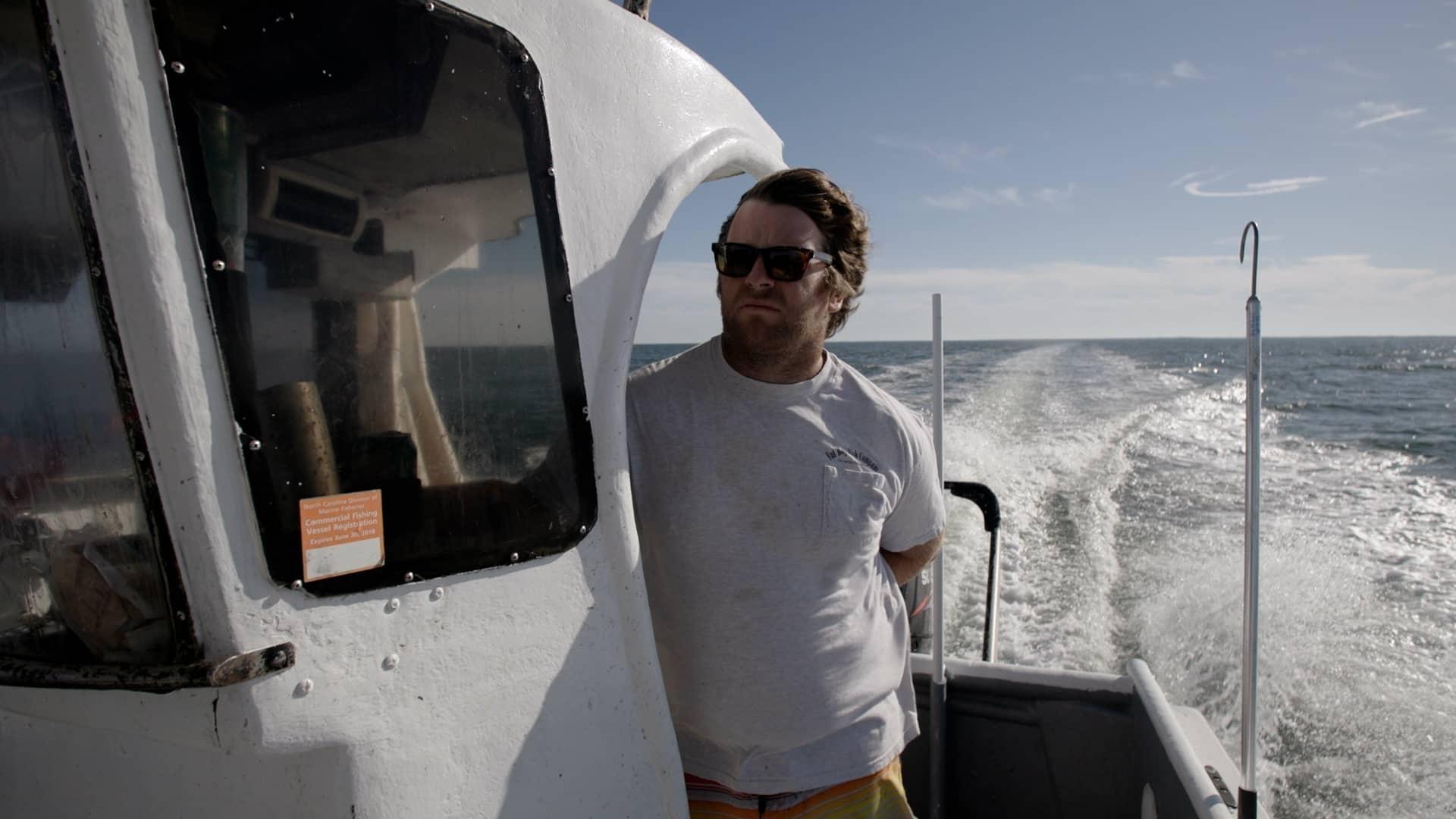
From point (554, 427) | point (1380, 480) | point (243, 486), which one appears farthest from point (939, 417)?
point (1380, 480)

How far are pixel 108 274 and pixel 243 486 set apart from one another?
26cm

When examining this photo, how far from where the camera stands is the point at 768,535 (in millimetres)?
1618

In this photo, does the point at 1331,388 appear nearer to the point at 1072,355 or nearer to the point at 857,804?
the point at 1072,355

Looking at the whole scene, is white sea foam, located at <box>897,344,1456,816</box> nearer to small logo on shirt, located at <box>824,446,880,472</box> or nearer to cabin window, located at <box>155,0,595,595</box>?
small logo on shirt, located at <box>824,446,880,472</box>

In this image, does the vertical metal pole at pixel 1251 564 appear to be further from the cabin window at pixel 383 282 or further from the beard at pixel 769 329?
the cabin window at pixel 383 282

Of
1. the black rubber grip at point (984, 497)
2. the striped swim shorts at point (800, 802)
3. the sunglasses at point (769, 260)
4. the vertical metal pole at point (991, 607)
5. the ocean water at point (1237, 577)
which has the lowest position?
the ocean water at point (1237, 577)

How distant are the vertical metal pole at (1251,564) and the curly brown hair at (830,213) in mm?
780

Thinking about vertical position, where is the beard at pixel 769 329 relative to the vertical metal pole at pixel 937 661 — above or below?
above

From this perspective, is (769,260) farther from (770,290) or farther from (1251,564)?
(1251,564)

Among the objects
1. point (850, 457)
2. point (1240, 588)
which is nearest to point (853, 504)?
point (850, 457)

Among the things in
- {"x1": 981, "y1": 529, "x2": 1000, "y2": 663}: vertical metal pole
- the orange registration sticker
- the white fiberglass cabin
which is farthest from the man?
{"x1": 981, "y1": 529, "x2": 1000, "y2": 663}: vertical metal pole

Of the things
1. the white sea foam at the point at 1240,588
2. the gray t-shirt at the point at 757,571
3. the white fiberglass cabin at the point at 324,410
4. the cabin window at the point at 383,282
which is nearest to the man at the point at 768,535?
the gray t-shirt at the point at 757,571

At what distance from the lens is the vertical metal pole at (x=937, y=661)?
94.0 inches

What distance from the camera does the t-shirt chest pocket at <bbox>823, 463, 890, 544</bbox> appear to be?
167 centimetres
